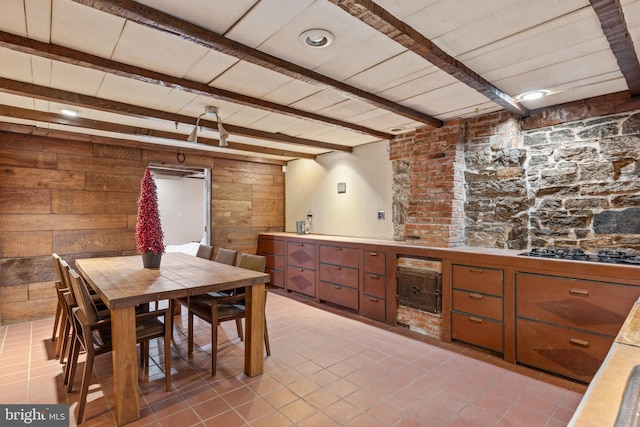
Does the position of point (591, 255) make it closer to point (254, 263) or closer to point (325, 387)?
point (325, 387)

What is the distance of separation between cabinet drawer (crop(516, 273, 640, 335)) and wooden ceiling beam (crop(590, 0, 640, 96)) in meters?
1.47

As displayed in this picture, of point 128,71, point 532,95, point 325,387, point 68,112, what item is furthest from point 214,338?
point 532,95

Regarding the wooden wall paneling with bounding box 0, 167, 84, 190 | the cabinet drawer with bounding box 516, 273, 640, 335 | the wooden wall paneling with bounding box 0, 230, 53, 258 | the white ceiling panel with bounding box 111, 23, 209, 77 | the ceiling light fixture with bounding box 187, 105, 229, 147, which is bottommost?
the cabinet drawer with bounding box 516, 273, 640, 335

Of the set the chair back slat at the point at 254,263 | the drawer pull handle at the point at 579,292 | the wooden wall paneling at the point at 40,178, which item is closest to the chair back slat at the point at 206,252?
the chair back slat at the point at 254,263

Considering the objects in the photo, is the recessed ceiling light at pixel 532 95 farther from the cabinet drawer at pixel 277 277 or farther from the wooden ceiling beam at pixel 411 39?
the cabinet drawer at pixel 277 277

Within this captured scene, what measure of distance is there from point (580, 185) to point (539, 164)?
15.4 inches

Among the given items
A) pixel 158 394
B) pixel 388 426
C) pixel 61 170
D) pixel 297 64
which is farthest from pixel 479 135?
pixel 61 170

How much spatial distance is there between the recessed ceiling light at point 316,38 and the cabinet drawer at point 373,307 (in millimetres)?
2844

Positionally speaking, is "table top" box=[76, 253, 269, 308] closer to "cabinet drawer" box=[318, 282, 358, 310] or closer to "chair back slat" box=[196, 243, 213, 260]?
"chair back slat" box=[196, 243, 213, 260]

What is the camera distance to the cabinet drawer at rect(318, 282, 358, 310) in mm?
4177

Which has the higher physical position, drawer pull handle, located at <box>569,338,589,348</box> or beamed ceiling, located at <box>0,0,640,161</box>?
beamed ceiling, located at <box>0,0,640,161</box>

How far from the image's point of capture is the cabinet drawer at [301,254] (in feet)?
15.5

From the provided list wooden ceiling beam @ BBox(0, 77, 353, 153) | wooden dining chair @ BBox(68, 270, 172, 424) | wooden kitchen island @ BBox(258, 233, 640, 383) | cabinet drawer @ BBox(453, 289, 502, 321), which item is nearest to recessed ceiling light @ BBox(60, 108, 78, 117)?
wooden ceiling beam @ BBox(0, 77, 353, 153)

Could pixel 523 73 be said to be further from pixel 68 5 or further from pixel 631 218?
pixel 68 5
